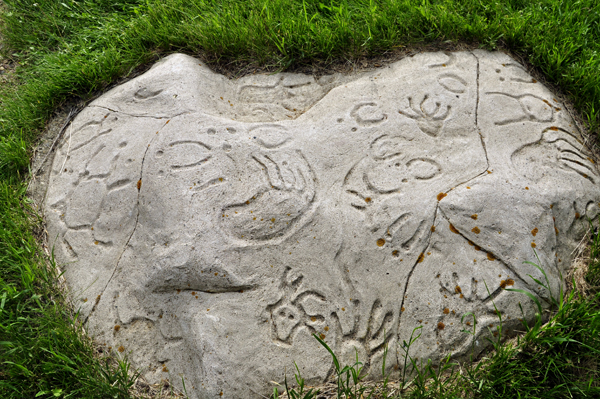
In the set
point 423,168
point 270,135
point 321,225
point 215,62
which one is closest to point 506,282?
point 423,168

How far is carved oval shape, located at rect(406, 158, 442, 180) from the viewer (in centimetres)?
237

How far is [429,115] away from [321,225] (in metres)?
0.95

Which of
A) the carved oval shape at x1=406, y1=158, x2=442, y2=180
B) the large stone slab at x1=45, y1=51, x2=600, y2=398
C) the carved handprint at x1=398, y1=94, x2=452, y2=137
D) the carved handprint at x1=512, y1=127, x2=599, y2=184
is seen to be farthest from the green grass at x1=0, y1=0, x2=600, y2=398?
the carved oval shape at x1=406, y1=158, x2=442, y2=180

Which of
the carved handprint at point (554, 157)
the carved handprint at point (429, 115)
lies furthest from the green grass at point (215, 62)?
the carved handprint at point (429, 115)

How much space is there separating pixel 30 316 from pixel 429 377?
7.18 ft

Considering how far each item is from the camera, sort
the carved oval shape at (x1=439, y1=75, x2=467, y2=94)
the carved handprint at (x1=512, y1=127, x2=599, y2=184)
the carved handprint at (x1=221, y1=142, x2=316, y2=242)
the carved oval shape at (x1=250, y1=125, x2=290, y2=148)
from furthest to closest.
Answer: the carved oval shape at (x1=439, y1=75, x2=467, y2=94)
the carved oval shape at (x1=250, y1=125, x2=290, y2=148)
the carved handprint at (x1=512, y1=127, x2=599, y2=184)
the carved handprint at (x1=221, y1=142, x2=316, y2=242)

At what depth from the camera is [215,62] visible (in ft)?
10.4

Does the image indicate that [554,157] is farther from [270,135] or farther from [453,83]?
[270,135]

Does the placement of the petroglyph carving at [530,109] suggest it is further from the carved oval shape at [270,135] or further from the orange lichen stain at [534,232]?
the carved oval shape at [270,135]

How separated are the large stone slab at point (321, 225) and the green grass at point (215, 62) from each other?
17 cm

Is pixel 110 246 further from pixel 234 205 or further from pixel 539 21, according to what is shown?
pixel 539 21

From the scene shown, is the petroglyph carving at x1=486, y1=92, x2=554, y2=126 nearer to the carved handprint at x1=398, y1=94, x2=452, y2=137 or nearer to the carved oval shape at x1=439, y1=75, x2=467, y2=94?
the carved oval shape at x1=439, y1=75, x2=467, y2=94

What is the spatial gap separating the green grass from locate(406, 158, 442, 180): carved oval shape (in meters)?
0.91

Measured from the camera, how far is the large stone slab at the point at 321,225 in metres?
2.14
